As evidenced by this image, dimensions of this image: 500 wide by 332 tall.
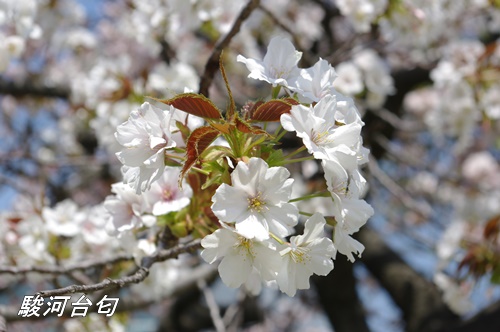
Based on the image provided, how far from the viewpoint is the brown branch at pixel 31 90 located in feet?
11.4

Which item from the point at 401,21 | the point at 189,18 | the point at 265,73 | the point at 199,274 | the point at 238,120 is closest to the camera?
the point at 238,120

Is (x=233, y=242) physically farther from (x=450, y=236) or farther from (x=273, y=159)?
(x=450, y=236)

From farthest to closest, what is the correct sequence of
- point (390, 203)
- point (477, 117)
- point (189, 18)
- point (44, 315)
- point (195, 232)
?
point (390, 203)
point (477, 117)
point (189, 18)
point (44, 315)
point (195, 232)

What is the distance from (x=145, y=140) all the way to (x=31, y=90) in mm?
3037

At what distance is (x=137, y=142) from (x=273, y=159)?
0.25 metres

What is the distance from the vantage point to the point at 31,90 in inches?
143

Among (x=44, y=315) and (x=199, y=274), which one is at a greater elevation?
(x=44, y=315)

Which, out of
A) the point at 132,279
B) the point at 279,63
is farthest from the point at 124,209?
the point at 279,63

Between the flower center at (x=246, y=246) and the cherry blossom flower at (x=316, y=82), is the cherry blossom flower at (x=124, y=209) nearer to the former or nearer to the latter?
the flower center at (x=246, y=246)

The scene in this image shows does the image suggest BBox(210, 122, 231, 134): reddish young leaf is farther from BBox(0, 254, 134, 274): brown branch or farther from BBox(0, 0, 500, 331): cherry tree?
BBox(0, 254, 134, 274): brown branch

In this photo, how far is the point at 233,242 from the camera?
0.90 metres

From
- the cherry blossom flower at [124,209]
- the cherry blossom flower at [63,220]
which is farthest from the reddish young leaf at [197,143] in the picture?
the cherry blossom flower at [63,220]

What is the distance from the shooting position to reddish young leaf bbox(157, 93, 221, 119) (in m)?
0.87

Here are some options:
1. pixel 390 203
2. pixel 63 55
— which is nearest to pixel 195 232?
pixel 390 203
